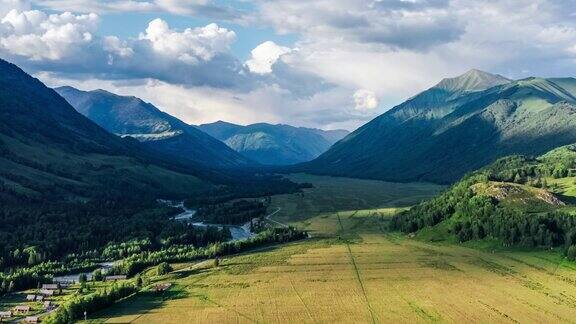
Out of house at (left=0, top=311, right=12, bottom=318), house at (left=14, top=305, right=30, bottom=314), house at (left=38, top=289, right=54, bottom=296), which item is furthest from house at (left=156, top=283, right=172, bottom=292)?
house at (left=0, top=311, right=12, bottom=318)

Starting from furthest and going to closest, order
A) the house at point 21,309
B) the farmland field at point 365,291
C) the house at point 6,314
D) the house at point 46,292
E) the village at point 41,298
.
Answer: the house at point 46,292 < the house at point 21,309 < the village at point 41,298 < the house at point 6,314 < the farmland field at point 365,291

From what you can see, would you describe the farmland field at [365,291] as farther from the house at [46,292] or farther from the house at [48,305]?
the house at [46,292]

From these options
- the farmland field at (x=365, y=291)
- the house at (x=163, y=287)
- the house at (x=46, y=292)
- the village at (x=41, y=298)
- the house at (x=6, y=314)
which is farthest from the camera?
the house at (x=46, y=292)

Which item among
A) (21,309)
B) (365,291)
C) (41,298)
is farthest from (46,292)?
(365,291)

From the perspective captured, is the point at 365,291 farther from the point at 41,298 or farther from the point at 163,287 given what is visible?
the point at 41,298

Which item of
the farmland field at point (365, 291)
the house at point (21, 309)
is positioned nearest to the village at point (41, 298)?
the house at point (21, 309)

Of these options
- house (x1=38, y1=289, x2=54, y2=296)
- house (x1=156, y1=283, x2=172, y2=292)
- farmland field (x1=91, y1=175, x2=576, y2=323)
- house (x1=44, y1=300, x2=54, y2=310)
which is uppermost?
house (x1=38, y1=289, x2=54, y2=296)

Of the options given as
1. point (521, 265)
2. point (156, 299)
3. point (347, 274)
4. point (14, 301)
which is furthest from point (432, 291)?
point (14, 301)

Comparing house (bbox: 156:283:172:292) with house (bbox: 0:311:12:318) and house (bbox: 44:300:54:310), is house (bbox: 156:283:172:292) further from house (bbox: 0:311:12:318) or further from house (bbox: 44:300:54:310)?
house (bbox: 0:311:12:318)

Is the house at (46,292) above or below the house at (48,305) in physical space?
above

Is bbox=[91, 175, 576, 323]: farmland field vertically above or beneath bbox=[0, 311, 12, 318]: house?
beneath
